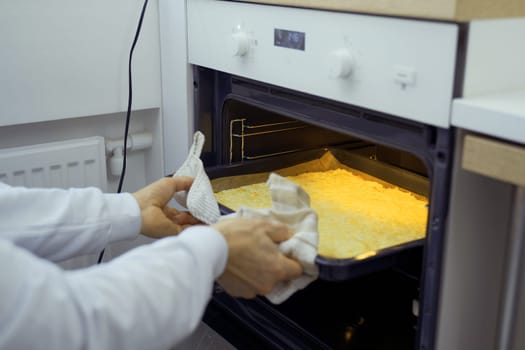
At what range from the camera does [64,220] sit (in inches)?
38.8

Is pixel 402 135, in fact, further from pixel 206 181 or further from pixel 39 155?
pixel 39 155

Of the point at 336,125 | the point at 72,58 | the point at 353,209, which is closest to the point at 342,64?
the point at 336,125

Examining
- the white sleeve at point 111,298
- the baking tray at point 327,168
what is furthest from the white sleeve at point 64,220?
the white sleeve at point 111,298

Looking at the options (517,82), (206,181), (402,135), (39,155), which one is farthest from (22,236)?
(517,82)

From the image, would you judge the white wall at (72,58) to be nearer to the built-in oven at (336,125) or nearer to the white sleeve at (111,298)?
the built-in oven at (336,125)

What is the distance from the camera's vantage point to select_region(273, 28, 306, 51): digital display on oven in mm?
1025

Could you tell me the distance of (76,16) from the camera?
1309 mm

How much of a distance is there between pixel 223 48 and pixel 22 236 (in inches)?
19.0

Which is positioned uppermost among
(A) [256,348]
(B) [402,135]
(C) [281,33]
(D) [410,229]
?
(C) [281,33]

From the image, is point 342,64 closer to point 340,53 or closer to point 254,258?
point 340,53

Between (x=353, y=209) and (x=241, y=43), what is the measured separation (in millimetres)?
346

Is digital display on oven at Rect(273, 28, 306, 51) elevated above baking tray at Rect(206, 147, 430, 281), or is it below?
above

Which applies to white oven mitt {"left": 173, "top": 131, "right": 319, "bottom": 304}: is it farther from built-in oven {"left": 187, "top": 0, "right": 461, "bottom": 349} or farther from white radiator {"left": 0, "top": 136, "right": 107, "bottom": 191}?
white radiator {"left": 0, "top": 136, "right": 107, "bottom": 191}

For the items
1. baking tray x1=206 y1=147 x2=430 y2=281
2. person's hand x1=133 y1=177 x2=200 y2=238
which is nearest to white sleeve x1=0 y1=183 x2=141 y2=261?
person's hand x1=133 y1=177 x2=200 y2=238
